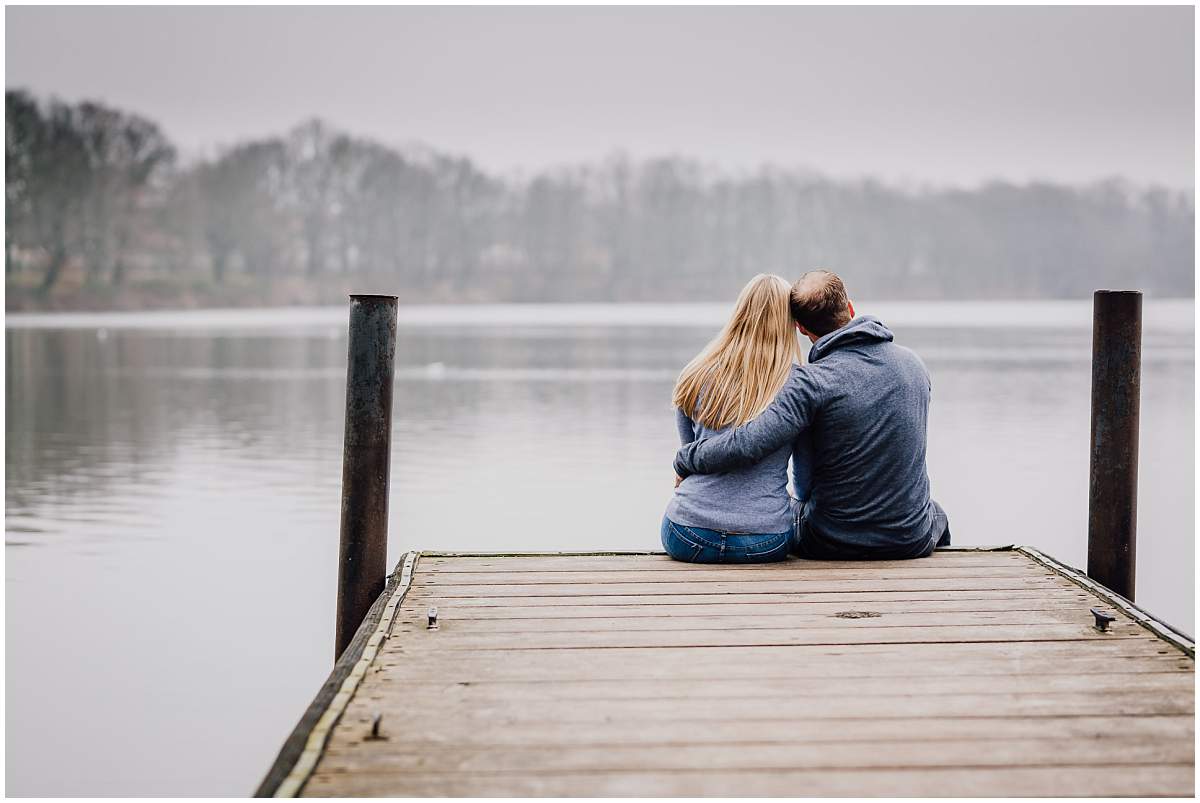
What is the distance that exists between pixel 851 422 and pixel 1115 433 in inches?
51.1

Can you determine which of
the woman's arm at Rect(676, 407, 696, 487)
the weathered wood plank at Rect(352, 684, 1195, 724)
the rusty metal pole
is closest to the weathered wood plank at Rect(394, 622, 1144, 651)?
the weathered wood plank at Rect(352, 684, 1195, 724)

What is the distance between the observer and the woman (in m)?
4.71

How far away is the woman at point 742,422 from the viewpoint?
471 centimetres

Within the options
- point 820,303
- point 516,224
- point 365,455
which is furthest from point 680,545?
point 516,224

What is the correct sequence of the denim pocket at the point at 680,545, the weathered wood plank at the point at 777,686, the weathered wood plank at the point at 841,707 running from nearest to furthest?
the weathered wood plank at the point at 841,707, the weathered wood plank at the point at 777,686, the denim pocket at the point at 680,545

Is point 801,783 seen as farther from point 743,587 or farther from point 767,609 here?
point 743,587

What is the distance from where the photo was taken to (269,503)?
11719mm

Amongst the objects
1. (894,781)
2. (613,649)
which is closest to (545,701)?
(613,649)

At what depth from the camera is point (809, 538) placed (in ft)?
16.7

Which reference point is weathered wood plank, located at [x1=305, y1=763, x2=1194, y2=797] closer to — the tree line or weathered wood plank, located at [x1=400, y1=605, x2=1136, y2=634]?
weathered wood plank, located at [x1=400, y1=605, x2=1136, y2=634]

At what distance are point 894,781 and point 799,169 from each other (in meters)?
103

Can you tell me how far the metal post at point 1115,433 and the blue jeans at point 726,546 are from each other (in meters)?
1.31

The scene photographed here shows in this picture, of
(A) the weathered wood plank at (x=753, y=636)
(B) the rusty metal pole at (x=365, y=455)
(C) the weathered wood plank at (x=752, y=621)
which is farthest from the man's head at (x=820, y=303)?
(B) the rusty metal pole at (x=365, y=455)

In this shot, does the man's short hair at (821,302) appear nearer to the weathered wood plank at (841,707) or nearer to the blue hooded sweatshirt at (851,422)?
the blue hooded sweatshirt at (851,422)
